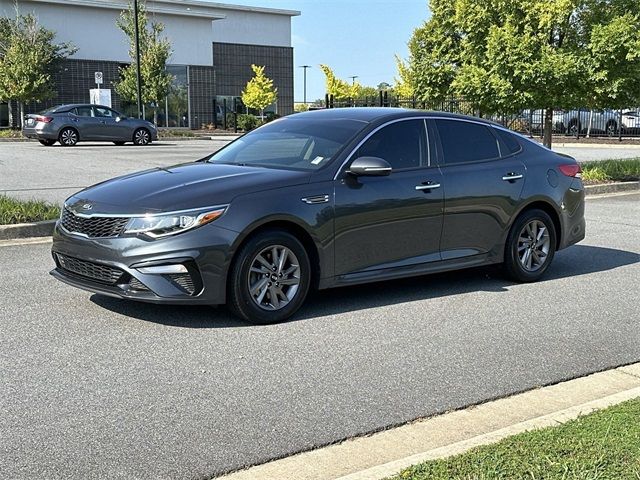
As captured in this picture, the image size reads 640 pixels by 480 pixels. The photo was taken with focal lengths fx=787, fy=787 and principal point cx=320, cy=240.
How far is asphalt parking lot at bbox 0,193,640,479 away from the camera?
383 cm

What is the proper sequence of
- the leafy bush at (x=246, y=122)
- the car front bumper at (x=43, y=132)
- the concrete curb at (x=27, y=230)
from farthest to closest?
the leafy bush at (x=246, y=122) → the car front bumper at (x=43, y=132) → the concrete curb at (x=27, y=230)

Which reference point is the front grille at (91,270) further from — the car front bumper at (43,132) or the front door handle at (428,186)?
the car front bumper at (43,132)

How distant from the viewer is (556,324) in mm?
6188

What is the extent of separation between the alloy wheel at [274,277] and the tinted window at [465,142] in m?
1.94

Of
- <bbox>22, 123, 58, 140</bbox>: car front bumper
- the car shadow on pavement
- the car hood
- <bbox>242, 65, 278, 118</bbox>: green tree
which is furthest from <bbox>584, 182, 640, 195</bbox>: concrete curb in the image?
<bbox>242, 65, 278, 118</bbox>: green tree

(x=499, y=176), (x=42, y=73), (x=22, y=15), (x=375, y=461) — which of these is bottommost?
(x=375, y=461)

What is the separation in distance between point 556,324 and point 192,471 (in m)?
3.61

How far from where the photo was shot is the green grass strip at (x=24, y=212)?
941 centimetres

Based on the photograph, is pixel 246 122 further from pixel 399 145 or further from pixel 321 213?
pixel 321 213

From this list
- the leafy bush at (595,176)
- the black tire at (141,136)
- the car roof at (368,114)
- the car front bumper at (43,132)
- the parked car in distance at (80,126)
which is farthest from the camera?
the black tire at (141,136)

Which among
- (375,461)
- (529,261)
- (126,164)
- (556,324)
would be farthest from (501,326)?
(126,164)

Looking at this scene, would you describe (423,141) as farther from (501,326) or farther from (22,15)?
(22,15)

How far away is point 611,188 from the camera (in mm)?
15875

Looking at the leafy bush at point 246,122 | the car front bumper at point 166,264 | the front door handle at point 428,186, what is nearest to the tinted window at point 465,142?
the front door handle at point 428,186
